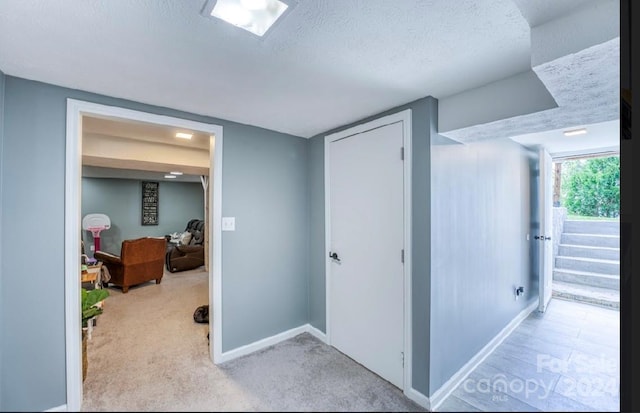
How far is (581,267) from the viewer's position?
3570 mm

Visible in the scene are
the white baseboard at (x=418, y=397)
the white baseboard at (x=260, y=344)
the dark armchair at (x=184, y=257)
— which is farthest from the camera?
the dark armchair at (x=184, y=257)

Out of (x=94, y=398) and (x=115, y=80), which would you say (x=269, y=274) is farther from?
(x=115, y=80)

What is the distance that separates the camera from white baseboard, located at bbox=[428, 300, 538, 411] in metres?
1.67

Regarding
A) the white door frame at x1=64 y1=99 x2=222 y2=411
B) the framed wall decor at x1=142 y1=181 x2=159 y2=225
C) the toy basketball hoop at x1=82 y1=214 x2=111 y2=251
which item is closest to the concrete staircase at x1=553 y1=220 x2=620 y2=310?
the white door frame at x1=64 y1=99 x2=222 y2=411

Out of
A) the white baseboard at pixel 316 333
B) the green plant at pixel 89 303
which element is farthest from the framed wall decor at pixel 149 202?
the white baseboard at pixel 316 333

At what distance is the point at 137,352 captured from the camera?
6.44 feet

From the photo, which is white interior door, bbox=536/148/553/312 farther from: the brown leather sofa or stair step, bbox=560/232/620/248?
the brown leather sofa

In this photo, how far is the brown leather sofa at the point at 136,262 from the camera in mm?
3709

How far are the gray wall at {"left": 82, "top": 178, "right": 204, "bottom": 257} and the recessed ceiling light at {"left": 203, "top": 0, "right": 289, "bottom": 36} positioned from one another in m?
5.56

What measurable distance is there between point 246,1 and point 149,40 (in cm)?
46

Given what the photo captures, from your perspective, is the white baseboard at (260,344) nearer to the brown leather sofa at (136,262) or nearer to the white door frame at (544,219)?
the brown leather sofa at (136,262)

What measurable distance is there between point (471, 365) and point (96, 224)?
609cm

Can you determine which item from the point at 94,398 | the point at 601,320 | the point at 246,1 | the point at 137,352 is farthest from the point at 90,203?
the point at 601,320

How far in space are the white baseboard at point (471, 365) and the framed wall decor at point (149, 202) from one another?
6150mm
